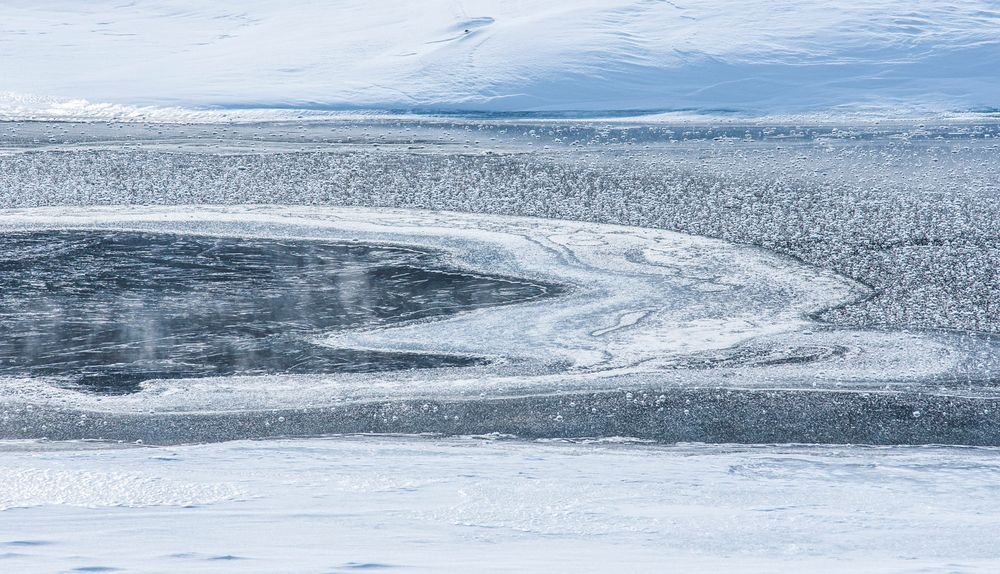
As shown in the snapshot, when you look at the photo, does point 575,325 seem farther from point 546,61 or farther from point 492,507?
point 546,61

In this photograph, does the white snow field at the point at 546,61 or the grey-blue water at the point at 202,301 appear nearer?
the grey-blue water at the point at 202,301

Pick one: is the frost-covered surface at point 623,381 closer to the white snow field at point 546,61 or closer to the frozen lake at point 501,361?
the frozen lake at point 501,361

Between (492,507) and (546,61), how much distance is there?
6508 millimetres

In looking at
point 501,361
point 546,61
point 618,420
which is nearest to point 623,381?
point 618,420

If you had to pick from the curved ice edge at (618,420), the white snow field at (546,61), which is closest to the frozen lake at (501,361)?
the curved ice edge at (618,420)

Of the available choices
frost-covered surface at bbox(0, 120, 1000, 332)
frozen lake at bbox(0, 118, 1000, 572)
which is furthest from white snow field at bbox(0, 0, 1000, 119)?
frozen lake at bbox(0, 118, 1000, 572)

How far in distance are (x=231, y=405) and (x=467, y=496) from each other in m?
1.06

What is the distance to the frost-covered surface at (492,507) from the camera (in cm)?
194

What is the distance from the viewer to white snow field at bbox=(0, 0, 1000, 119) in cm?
794

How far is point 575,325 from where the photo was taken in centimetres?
378

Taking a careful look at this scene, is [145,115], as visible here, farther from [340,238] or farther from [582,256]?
[582,256]

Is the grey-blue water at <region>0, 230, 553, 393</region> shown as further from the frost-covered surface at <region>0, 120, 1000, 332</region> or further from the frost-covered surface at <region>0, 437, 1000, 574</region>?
the frost-covered surface at <region>0, 120, 1000, 332</region>

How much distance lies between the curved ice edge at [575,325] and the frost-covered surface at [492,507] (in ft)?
1.20

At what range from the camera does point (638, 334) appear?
369 centimetres
